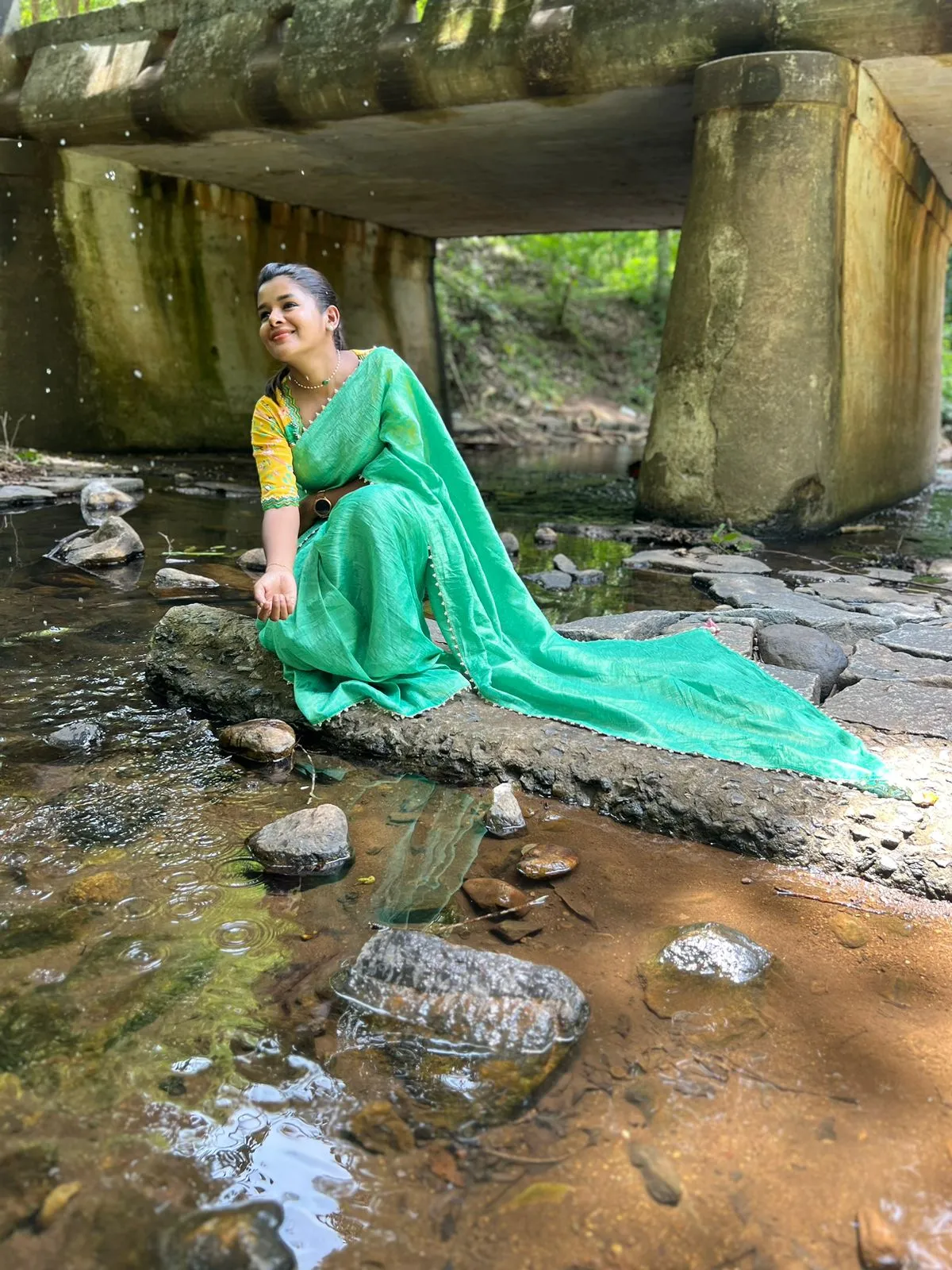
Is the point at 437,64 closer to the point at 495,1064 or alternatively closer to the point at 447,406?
the point at 495,1064

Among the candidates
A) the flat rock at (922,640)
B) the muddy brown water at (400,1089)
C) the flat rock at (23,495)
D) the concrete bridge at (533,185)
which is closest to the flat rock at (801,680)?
the flat rock at (922,640)

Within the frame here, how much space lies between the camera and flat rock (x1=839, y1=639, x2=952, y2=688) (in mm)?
2729

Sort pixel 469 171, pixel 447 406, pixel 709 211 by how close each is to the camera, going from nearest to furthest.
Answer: pixel 709 211 < pixel 469 171 < pixel 447 406

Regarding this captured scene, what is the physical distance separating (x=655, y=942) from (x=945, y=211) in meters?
8.26

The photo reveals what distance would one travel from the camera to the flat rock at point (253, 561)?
14.7 ft

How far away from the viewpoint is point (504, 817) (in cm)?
206

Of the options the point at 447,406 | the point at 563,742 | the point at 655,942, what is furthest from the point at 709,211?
the point at 447,406

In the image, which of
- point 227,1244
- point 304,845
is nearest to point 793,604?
point 304,845

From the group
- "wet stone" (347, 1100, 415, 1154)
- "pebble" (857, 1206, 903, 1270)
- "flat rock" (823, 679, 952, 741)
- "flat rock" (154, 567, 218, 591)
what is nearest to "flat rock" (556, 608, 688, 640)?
"flat rock" (823, 679, 952, 741)

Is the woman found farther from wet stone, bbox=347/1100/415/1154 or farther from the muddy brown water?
wet stone, bbox=347/1100/415/1154

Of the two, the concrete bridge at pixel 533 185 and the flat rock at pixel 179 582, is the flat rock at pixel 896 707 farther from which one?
the concrete bridge at pixel 533 185

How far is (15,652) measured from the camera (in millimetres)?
Answer: 3107

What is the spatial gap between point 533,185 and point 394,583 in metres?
7.01

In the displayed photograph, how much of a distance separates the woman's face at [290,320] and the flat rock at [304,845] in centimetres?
124
